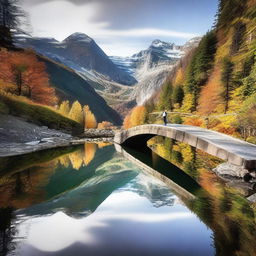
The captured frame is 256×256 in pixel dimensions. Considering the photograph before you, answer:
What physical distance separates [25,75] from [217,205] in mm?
26659

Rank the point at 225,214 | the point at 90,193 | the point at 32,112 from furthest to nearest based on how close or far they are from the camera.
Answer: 1. the point at 32,112
2. the point at 90,193
3. the point at 225,214

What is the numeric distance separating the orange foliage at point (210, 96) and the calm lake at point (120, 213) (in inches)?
691

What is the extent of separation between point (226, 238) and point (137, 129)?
12.9 m

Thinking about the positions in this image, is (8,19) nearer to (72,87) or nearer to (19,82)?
(19,82)

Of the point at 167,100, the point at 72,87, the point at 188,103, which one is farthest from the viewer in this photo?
the point at 72,87

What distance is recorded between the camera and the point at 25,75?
2916 centimetres

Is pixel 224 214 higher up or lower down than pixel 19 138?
higher up

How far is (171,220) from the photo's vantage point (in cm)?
631

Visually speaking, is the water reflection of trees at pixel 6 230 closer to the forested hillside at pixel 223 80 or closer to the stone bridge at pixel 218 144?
the stone bridge at pixel 218 144

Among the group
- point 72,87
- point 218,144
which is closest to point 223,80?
point 218,144

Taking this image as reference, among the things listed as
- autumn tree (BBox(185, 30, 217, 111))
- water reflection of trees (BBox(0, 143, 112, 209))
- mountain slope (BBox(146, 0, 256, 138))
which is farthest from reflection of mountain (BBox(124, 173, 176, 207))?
autumn tree (BBox(185, 30, 217, 111))

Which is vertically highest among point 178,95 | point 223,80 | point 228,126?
point 223,80

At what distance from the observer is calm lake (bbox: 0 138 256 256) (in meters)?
4.95

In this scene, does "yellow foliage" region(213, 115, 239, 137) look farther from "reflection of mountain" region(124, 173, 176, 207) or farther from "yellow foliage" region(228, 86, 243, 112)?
"reflection of mountain" region(124, 173, 176, 207)
